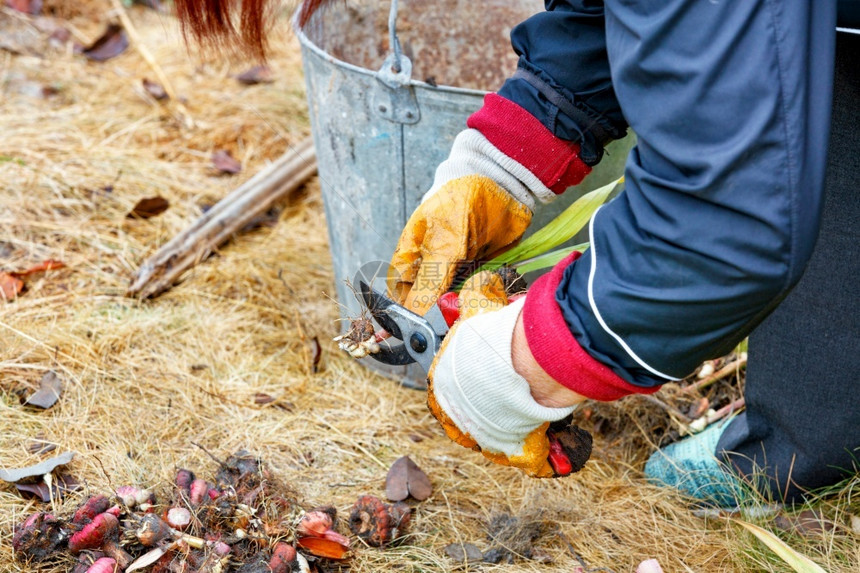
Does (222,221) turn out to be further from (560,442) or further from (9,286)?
(560,442)

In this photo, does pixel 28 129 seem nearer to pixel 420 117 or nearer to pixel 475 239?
pixel 420 117

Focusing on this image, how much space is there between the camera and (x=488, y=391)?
111 centimetres

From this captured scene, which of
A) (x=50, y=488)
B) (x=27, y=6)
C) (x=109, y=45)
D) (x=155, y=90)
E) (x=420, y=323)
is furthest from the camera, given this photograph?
(x=27, y=6)

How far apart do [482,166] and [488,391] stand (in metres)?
0.48

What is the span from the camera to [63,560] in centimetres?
135

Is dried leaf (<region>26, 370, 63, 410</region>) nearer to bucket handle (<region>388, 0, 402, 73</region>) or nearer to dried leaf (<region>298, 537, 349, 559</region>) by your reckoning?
dried leaf (<region>298, 537, 349, 559</region>)

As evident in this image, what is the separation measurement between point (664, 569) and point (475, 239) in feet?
2.40

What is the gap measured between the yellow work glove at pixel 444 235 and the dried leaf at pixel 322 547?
47 centimetres

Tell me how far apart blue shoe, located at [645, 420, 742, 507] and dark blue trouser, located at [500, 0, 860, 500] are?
76 cm

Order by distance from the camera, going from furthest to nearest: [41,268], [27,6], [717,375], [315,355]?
1. [27,6]
2. [41,268]
3. [315,355]
4. [717,375]

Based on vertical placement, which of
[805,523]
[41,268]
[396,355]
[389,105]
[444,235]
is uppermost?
[389,105]

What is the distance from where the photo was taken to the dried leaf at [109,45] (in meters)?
3.52

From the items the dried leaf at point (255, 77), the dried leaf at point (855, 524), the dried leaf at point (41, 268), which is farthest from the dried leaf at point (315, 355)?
the dried leaf at point (255, 77)

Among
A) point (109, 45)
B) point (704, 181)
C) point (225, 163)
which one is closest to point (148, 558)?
point (704, 181)
